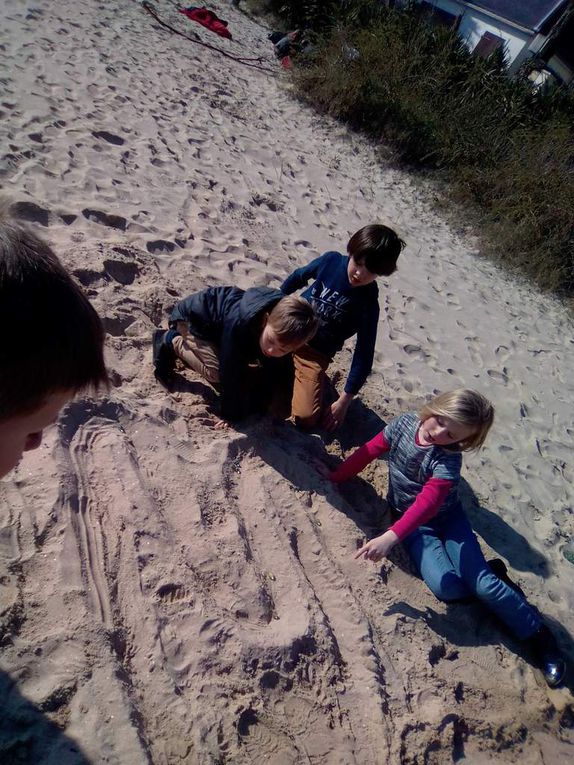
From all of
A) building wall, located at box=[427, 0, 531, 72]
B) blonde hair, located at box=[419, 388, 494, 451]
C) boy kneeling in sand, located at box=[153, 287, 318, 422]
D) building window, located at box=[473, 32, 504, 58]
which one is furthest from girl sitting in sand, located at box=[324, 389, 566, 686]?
building window, located at box=[473, 32, 504, 58]

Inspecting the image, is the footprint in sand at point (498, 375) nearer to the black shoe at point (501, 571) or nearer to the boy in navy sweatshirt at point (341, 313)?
the boy in navy sweatshirt at point (341, 313)

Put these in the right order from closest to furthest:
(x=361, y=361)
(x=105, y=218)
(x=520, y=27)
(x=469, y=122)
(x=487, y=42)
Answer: (x=361, y=361) → (x=105, y=218) → (x=469, y=122) → (x=520, y=27) → (x=487, y=42)

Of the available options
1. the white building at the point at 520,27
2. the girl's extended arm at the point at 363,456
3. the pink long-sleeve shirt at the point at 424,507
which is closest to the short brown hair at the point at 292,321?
the girl's extended arm at the point at 363,456

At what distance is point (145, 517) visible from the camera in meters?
2.09

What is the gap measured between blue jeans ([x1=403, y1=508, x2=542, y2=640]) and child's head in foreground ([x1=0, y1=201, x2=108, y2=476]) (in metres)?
2.07

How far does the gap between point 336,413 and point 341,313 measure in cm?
60

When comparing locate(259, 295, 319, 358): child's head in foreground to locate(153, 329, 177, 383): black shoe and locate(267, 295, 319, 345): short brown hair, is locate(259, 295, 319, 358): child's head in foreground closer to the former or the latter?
locate(267, 295, 319, 345): short brown hair

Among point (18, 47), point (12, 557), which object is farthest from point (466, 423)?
point (18, 47)

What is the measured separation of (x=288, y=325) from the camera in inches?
96.2

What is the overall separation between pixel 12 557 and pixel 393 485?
1.78m

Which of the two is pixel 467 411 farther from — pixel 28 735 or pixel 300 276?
pixel 28 735

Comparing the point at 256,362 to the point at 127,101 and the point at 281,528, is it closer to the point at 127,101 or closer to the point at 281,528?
the point at 281,528

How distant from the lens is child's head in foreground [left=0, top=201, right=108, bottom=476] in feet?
2.57

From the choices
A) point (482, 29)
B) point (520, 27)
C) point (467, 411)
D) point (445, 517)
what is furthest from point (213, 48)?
point (482, 29)
